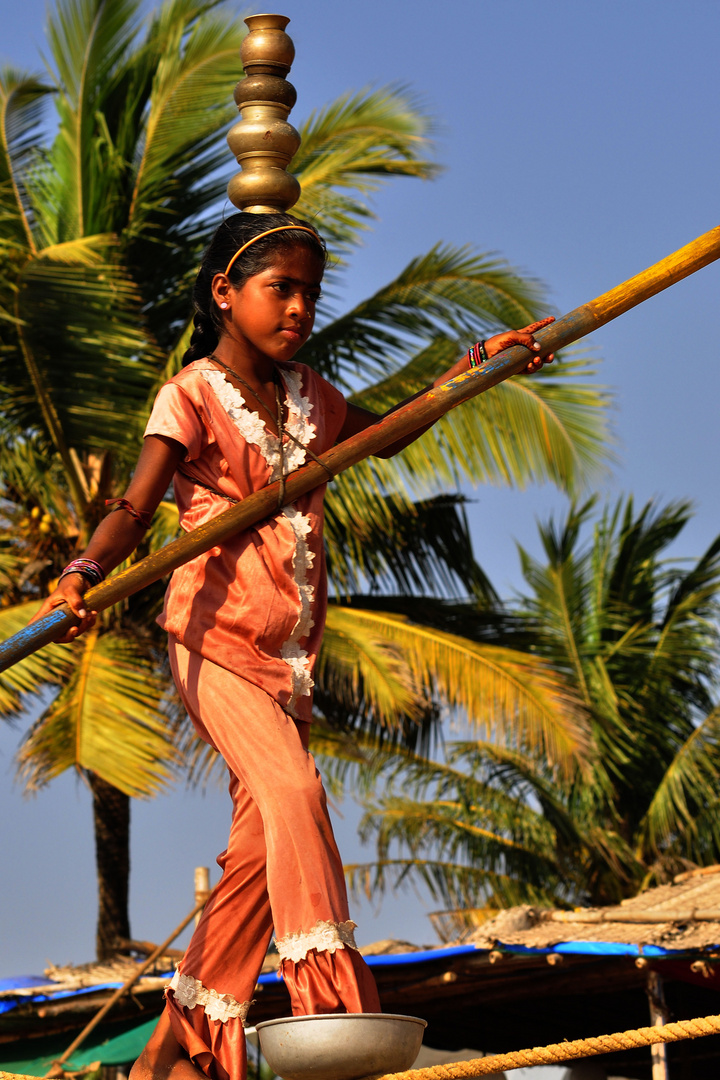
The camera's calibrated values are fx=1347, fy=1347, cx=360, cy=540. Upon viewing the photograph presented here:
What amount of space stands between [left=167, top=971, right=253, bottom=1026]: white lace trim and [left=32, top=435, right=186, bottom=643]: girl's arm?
70 centimetres

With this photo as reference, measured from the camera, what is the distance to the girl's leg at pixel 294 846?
2.32 m

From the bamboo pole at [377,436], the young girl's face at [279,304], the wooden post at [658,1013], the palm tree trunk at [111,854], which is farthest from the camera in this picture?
the palm tree trunk at [111,854]

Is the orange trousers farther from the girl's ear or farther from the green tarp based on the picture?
the green tarp

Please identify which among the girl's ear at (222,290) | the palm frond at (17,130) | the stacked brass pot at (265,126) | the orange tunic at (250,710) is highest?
the palm frond at (17,130)

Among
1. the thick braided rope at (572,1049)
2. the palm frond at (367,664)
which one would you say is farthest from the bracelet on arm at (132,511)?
the palm frond at (367,664)

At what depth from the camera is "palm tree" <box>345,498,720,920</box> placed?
1249 centimetres

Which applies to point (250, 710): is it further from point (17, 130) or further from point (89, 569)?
point (17, 130)

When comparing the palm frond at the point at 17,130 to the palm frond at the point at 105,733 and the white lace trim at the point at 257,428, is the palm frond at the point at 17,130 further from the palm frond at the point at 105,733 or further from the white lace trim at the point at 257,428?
the white lace trim at the point at 257,428

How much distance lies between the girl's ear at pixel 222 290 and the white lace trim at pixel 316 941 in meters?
1.25

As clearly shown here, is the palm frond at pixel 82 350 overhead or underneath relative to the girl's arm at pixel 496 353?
overhead

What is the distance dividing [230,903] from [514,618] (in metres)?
8.34

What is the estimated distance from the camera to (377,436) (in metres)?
2.58

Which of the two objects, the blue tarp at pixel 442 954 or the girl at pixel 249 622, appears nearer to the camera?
the girl at pixel 249 622

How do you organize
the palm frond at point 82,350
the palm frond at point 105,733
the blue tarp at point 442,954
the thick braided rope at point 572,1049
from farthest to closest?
1. the palm frond at point 82,350
2. the palm frond at point 105,733
3. the blue tarp at point 442,954
4. the thick braided rope at point 572,1049
